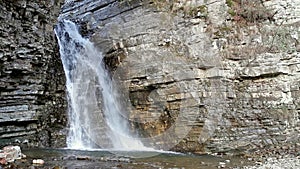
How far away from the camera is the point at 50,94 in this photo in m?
11.4

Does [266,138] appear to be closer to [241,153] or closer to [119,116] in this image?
[241,153]

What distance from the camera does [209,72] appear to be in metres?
10.6

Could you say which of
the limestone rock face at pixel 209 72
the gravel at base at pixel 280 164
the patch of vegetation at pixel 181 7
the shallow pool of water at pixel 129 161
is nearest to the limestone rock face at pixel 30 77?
the shallow pool of water at pixel 129 161

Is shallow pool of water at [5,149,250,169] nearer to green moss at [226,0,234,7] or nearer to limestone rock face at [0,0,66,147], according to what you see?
limestone rock face at [0,0,66,147]

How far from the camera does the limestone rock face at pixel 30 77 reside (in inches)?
394

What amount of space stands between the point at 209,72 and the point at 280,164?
3.67 metres

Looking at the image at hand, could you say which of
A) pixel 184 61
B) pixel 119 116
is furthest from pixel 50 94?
pixel 184 61

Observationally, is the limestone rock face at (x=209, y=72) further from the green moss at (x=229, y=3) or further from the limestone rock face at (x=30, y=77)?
the limestone rock face at (x=30, y=77)

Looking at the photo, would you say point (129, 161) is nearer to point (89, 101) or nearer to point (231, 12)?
point (89, 101)

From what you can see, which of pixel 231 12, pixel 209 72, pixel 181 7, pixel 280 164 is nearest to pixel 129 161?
pixel 280 164

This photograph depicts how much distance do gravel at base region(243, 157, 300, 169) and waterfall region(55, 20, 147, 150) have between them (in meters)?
4.25

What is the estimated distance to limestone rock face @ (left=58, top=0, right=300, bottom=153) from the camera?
Answer: 10055 mm

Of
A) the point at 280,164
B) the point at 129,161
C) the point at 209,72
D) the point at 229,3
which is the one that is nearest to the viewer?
the point at 280,164

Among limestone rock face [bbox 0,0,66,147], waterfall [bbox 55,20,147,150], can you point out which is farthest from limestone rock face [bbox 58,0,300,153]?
limestone rock face [bbox 0,0,66,147]
